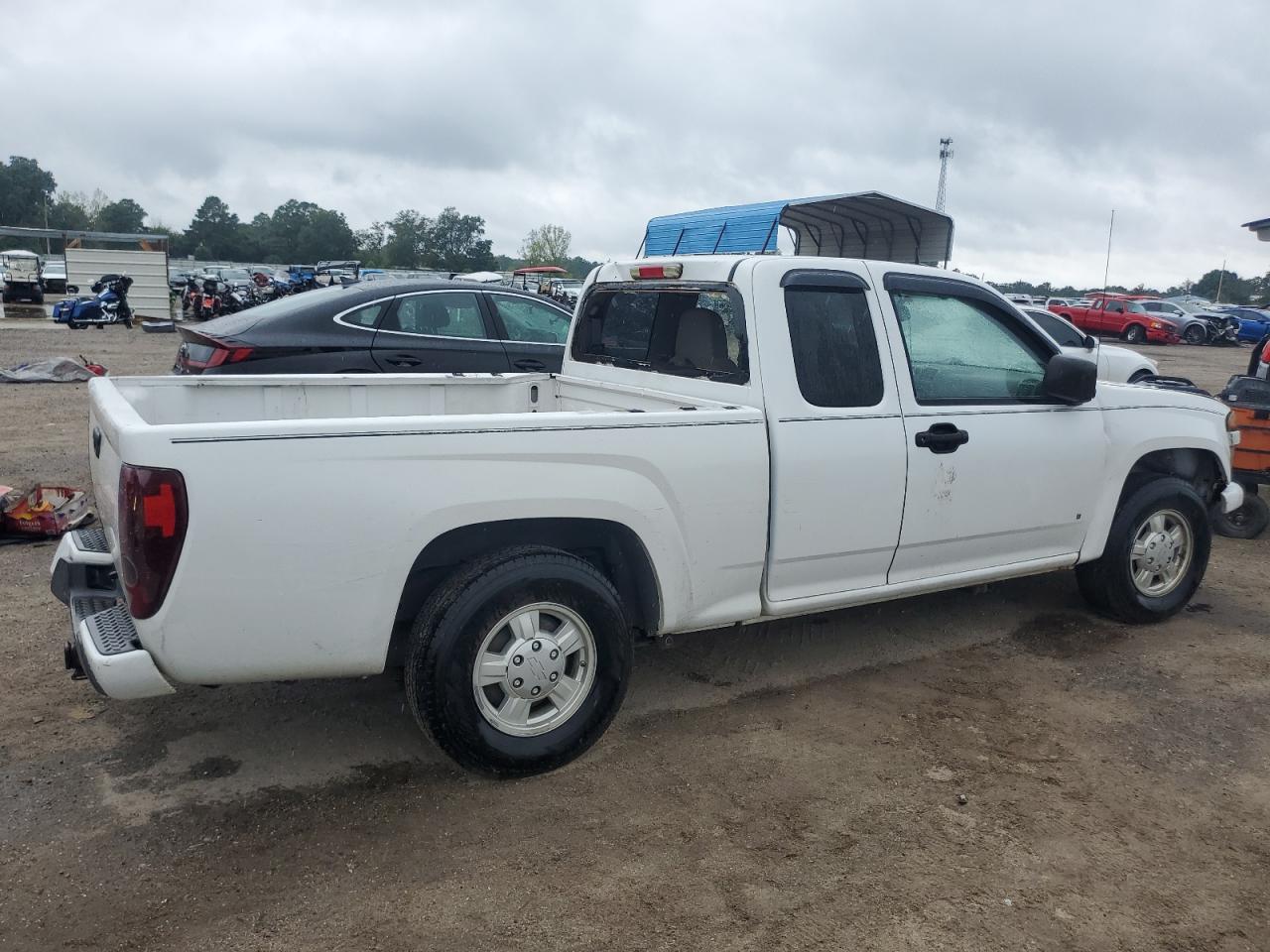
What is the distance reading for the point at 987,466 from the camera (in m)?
4.45

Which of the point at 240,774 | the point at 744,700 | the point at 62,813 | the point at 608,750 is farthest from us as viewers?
the point at 744,700

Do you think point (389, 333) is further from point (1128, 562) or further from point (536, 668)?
point (1128, 562)

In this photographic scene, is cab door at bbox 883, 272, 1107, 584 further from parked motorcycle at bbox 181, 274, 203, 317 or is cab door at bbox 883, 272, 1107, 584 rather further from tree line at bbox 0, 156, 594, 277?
tree line at bbox 0, 156, 594, 277

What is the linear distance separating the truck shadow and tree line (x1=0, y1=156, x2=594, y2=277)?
79.1 m

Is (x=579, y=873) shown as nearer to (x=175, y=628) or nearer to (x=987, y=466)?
(x=175, y=628)

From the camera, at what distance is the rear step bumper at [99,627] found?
2975mm

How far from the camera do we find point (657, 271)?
4676 millimetres

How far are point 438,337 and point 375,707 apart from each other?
13.7 feet

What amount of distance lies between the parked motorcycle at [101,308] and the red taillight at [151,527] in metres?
23.7

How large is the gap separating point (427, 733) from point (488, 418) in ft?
3.57

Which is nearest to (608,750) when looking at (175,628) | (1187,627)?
(175,628)

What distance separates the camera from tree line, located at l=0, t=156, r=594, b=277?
281ft

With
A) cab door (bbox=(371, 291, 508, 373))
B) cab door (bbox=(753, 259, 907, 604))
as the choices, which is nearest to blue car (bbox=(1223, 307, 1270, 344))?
cab door (bbox=(371, 291, 508, 373))

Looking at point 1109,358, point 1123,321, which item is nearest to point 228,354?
point 1109,358
